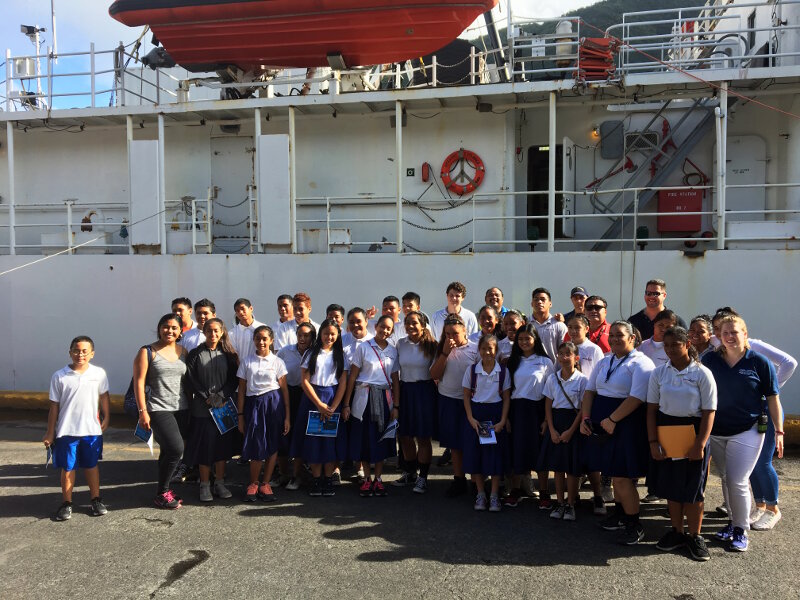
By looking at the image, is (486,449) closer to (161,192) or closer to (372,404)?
(372,404)

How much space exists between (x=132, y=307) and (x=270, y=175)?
9.55ft

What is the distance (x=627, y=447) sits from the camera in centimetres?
446

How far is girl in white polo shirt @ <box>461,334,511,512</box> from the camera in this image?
511cm

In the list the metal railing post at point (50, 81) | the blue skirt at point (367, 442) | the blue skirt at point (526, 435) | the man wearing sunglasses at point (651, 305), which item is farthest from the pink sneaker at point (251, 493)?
the metal railing post at point (50, 81)

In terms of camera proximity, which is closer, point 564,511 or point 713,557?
point 713,557

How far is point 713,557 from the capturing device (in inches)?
166

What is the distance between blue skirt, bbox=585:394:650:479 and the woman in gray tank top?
3.34m

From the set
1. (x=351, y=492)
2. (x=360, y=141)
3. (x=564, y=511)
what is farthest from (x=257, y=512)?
(x=360, y=141)

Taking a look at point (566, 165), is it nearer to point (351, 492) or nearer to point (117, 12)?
point (351, 492)

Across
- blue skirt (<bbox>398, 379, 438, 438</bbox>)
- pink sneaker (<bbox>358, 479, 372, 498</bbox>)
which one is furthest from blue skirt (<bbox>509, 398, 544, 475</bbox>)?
pink sneaker (<bbox>358, 479, 372, 498</bbox>)

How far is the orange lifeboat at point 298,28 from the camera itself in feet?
29.3

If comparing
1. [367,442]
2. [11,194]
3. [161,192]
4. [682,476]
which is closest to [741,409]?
[682,476]

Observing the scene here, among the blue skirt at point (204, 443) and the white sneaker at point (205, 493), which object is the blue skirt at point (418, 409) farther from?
the white sneaker at point (205, 493)

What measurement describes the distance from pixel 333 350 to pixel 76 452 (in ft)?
7.19
